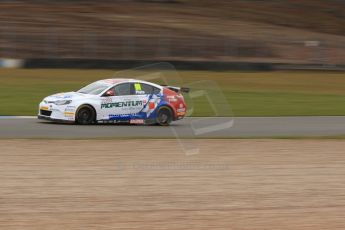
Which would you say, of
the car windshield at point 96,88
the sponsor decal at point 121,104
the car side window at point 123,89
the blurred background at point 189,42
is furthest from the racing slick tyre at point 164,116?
the blurred background at point 189,42

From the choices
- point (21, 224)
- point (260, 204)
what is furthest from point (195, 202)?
point (21, 224)

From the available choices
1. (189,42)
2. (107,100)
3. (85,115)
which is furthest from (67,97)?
(189,42)

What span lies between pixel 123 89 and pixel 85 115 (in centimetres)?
109

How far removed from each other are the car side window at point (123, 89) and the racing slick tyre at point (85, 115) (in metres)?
0.73

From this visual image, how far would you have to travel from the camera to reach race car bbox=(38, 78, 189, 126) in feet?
57.0

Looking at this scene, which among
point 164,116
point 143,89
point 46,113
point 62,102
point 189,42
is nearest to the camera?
point 62,102

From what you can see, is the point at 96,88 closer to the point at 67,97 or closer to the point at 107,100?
the point at 107,100

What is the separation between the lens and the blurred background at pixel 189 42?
99.3 feet

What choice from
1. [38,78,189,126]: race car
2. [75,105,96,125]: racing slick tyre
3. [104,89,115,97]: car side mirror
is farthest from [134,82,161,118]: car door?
[75,105,96,125]: racing slick tyre

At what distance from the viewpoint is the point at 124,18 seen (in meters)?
44.0

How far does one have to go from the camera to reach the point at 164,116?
1792cm

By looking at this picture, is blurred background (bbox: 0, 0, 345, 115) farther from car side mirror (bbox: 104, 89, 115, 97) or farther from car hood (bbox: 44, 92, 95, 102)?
car side mirror (bbox: 104, 89, 115, 97)

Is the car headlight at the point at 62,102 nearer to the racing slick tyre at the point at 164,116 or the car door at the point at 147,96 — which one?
the car door at the point at 147,96

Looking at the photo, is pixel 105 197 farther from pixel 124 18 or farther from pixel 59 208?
pixel 124 18
